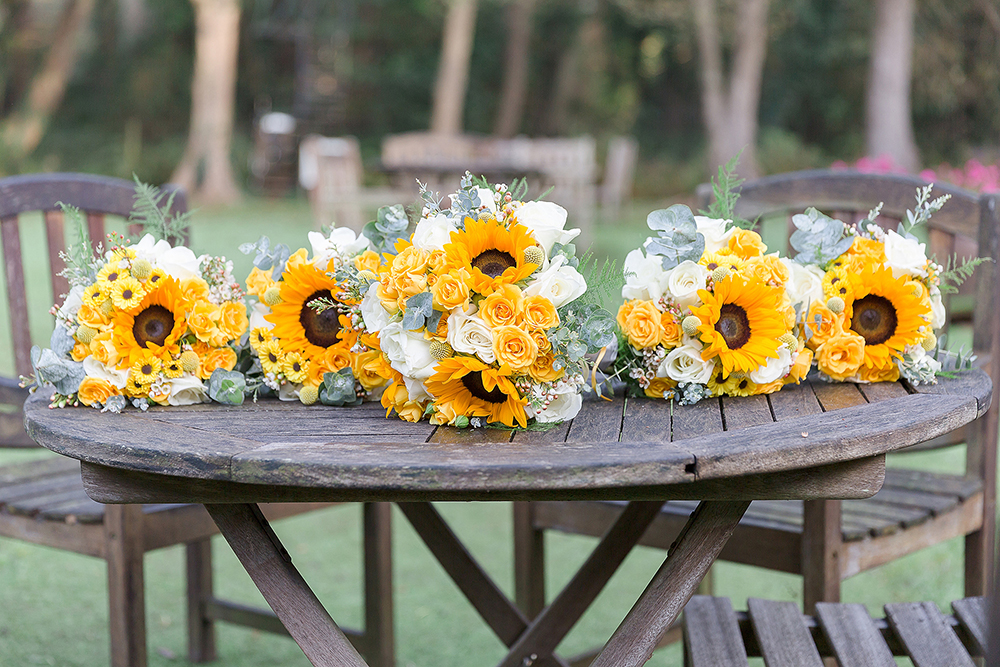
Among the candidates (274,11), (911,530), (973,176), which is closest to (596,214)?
(973,176)

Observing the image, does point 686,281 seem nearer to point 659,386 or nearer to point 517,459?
point 659,386

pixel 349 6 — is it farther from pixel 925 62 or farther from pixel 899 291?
pixel 899 291

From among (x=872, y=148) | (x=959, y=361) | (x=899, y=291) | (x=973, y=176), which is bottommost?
(x=959, y=361)

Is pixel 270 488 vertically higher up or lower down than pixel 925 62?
lower down

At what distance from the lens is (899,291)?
145cm

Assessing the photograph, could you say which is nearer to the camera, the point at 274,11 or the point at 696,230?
the point at 696,230

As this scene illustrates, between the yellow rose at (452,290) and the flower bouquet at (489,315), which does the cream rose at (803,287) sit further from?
the yellow rose at (452,290)

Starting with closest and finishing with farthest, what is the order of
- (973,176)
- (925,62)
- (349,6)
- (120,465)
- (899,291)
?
(120,465), (899,291), (973,176), (925,62), (349,6)

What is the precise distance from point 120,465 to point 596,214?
11.6m

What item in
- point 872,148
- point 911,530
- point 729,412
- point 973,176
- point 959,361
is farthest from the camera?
point 872,148

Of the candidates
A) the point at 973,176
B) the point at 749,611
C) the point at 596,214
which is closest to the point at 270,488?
the point at 749,611

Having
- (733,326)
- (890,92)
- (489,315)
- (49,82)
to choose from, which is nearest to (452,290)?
(489,315)

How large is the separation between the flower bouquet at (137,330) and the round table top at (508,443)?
0.11 feet

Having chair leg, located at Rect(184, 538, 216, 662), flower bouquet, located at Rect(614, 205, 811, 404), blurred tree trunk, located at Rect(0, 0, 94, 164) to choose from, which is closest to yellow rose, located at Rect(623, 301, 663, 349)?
flower bouquet, located at Rect(614, 205, 811, 404)
